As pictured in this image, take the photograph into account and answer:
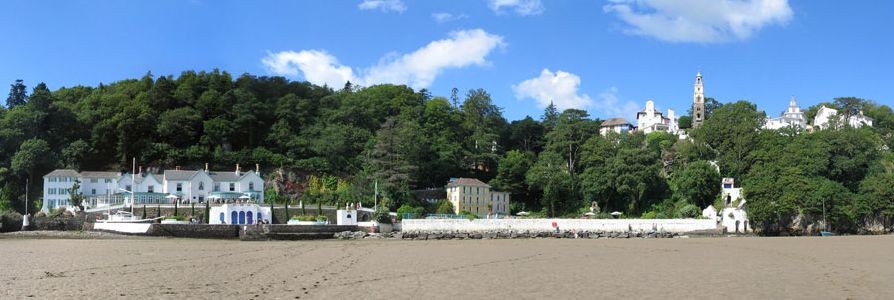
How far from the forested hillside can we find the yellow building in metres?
2.55

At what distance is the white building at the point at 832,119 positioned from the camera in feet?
290

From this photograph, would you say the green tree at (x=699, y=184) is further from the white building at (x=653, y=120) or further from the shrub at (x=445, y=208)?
the white building at (x=653, y=120)

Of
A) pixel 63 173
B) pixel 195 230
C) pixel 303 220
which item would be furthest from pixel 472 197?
pixel 63 173

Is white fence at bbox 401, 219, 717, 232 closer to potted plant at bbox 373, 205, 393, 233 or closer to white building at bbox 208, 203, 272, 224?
potted plant at bbox 373, 205, 393, 233

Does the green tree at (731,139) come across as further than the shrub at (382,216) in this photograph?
Yes

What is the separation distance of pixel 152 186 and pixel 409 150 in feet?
76.9

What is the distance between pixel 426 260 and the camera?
26.6 metres

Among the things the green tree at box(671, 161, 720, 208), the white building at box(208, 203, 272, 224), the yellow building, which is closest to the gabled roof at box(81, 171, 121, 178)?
the white building at box(208, 203, 272, 224)

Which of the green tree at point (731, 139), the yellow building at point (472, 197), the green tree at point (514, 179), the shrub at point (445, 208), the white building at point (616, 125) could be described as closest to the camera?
the shrub at point (445, 208)

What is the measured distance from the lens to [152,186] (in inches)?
2552

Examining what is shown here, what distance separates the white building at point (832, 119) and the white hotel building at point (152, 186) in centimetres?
6569

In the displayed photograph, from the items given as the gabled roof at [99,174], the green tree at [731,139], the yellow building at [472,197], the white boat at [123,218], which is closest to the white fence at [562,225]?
the green tree at [731,139]

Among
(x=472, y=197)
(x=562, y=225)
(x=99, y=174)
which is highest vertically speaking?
(x=99, y=174)

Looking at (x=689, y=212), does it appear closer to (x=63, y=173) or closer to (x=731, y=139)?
(x=731, y=139)
